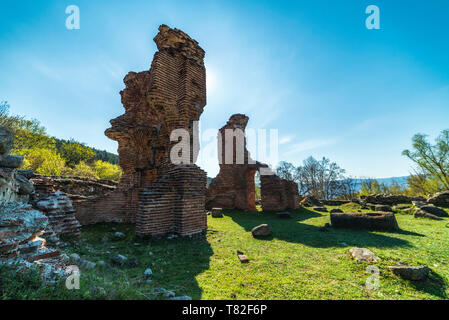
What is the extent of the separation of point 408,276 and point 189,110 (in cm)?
648

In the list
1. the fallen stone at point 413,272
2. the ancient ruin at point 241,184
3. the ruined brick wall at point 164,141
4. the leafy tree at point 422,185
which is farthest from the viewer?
the leafy tree at point 422,185

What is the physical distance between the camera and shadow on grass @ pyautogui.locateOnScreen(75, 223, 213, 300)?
8.89 ft

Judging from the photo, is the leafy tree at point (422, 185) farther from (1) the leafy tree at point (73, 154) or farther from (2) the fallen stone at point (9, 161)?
(1) the leafy tree at point (73, 154)

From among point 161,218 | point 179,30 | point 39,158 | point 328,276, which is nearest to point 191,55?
point 179,30

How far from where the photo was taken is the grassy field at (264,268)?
2.42 meters

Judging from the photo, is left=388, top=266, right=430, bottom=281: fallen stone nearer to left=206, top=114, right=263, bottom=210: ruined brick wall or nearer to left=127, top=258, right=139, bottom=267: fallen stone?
left=127, top=258, right=139, bottom=267: fallen stone

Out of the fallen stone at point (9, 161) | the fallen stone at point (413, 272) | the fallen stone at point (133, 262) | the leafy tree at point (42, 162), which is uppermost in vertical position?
the leafy tree at point (42, 162)

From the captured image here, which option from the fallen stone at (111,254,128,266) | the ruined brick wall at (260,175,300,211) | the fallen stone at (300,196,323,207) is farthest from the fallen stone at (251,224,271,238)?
the fallen stone at (300,196,323,207)

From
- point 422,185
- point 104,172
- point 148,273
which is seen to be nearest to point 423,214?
point 148,273

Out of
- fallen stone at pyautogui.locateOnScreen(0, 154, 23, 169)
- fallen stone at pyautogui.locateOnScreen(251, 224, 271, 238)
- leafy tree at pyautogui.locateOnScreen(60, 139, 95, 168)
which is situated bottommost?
fallen stone at pyautogui.locateOnScreen(251, 224, 271, 238)

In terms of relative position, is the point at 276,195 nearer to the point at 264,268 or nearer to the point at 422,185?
the point at 264,268

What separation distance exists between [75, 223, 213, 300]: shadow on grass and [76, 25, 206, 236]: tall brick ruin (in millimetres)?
466

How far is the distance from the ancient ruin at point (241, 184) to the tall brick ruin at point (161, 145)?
723cm

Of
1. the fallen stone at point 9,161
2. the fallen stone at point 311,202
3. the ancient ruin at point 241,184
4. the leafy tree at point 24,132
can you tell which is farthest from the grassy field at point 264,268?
the leafy tree at point 24,132
